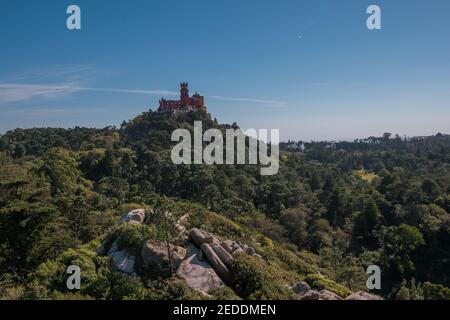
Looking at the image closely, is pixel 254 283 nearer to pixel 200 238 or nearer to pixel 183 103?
pixel 200 238

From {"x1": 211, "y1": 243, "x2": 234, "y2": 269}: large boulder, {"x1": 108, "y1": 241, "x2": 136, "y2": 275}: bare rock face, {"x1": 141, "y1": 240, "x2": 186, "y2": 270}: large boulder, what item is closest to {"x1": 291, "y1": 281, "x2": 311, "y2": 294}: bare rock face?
{"x1": 211, "y1": 243, "x2": 234, "y2": 269}: large boulder

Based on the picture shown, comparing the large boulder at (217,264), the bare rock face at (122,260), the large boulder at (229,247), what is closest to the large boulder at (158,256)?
the bare rock face at (122,260)

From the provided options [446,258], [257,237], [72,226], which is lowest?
[446,258]

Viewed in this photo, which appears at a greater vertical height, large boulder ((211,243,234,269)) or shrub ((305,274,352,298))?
large boulder ((211,243,234,269))

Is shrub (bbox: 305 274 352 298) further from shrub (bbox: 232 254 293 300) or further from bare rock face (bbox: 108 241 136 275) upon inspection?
bare rock face (bbox: 108 241 136 275)

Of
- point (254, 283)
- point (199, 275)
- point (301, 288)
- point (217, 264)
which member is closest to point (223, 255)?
point (217, 264)
